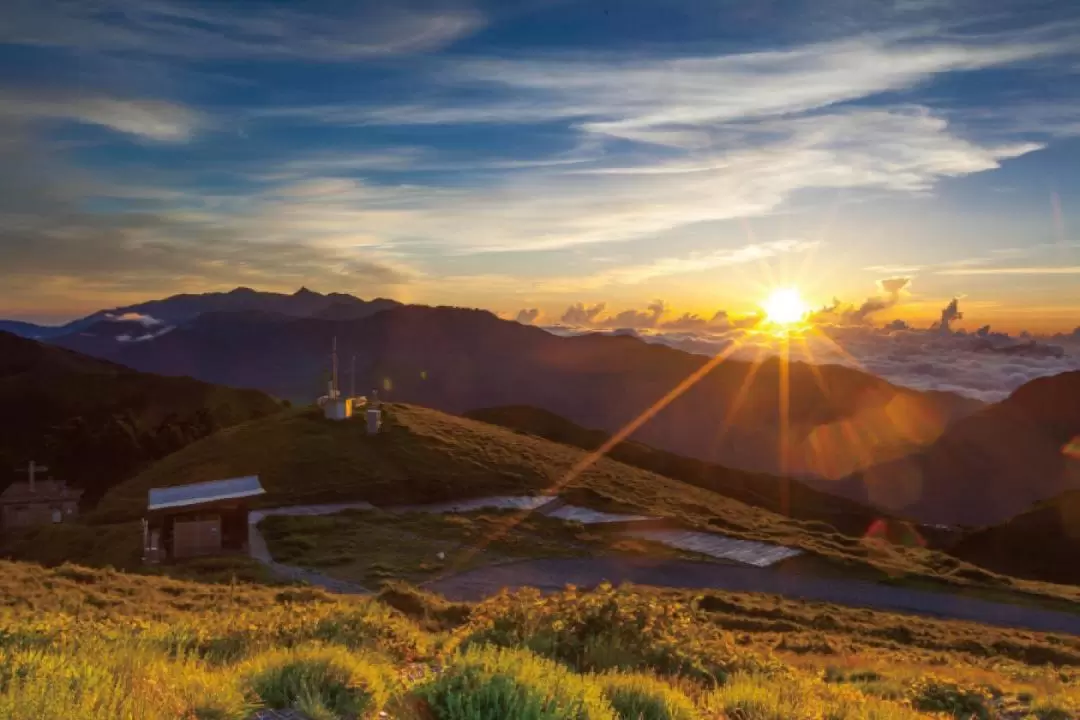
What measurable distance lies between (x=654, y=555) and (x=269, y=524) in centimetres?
1780

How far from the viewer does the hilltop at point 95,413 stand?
8400 cm

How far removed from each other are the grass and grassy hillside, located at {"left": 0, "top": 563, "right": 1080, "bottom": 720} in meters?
7.85

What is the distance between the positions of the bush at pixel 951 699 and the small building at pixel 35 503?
58.9 m

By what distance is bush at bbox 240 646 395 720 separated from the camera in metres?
6.25

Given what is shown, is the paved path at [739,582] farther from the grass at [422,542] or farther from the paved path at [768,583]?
the grass at [422,542]

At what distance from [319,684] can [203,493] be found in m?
28.7

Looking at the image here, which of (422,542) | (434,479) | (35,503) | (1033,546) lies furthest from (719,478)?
(422,542)

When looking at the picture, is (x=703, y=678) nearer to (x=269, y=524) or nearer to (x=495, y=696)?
(x=495, y=696)

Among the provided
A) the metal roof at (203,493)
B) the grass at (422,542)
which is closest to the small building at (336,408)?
the grass at (422,542)

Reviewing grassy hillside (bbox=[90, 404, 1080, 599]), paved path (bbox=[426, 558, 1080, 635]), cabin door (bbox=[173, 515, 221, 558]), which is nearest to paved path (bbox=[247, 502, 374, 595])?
cabin door (bbox=[173, 515, 221, 558])

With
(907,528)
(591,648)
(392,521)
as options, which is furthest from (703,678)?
(907,528)

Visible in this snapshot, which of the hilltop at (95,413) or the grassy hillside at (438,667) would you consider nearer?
the grassy hillside at (438,667)

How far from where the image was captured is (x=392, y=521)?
36.5 metres

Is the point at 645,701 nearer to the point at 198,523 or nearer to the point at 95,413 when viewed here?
the point at 198,523
